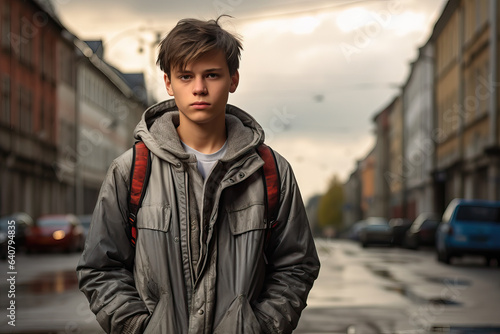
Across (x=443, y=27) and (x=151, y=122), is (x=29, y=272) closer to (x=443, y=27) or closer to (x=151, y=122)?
(x=151, y=122)

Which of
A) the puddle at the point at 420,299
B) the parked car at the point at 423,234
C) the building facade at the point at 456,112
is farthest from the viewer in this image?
the parked car at the point at 423,234

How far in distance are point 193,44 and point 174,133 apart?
0.99 feet

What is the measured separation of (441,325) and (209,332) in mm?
7723

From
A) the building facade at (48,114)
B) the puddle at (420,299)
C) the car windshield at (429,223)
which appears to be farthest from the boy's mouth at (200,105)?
the building facade at (48,114)

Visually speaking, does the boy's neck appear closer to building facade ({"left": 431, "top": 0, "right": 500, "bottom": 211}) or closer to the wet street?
the wet street

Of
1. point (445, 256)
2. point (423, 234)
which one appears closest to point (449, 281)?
point (445, 256)

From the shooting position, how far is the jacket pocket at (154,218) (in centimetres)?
297

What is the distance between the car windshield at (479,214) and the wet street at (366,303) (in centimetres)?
401

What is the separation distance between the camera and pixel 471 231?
80.5 ft

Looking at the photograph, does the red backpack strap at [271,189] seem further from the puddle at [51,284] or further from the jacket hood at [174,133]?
the puddle at [51,284]

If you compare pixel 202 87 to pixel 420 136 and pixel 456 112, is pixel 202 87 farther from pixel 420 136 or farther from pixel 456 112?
pixel 420 136

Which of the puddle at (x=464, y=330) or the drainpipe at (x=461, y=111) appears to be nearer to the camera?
the puddle at (x=464, y=330)

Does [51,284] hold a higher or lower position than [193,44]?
lower

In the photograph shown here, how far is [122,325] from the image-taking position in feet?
9.68
